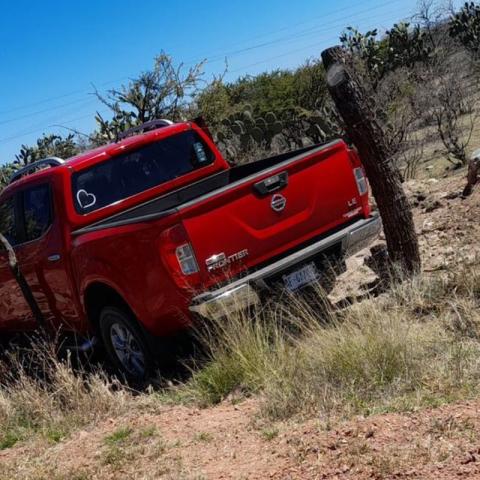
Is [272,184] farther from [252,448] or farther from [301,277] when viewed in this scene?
[252,448]

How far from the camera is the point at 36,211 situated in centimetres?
725

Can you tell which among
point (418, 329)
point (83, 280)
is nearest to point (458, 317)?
point (418, 329)

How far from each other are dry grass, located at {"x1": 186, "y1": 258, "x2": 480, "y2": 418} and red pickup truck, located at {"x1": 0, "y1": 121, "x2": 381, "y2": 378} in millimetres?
333

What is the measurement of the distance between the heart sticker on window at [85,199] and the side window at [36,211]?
1.03 ft

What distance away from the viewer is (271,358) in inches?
208

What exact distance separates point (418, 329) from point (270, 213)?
1546 millimetres

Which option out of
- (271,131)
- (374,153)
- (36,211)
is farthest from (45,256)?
(271,131)

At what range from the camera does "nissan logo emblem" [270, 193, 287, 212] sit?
607 centimetres

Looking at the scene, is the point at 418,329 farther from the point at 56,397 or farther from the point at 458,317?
the point at 56,397

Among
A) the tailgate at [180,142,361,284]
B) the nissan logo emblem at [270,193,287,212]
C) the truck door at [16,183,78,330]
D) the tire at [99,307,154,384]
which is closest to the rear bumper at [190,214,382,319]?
the tailgate at [180,142,361,284]

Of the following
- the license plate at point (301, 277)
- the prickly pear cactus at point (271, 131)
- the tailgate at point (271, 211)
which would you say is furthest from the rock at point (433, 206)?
the prickly pear cactus at point (271, 131)

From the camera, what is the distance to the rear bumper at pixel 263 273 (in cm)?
548

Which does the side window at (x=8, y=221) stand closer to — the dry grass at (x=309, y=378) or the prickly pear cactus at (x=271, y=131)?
the dry grass at (x=309, y=378)

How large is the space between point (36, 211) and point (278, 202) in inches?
98.5
